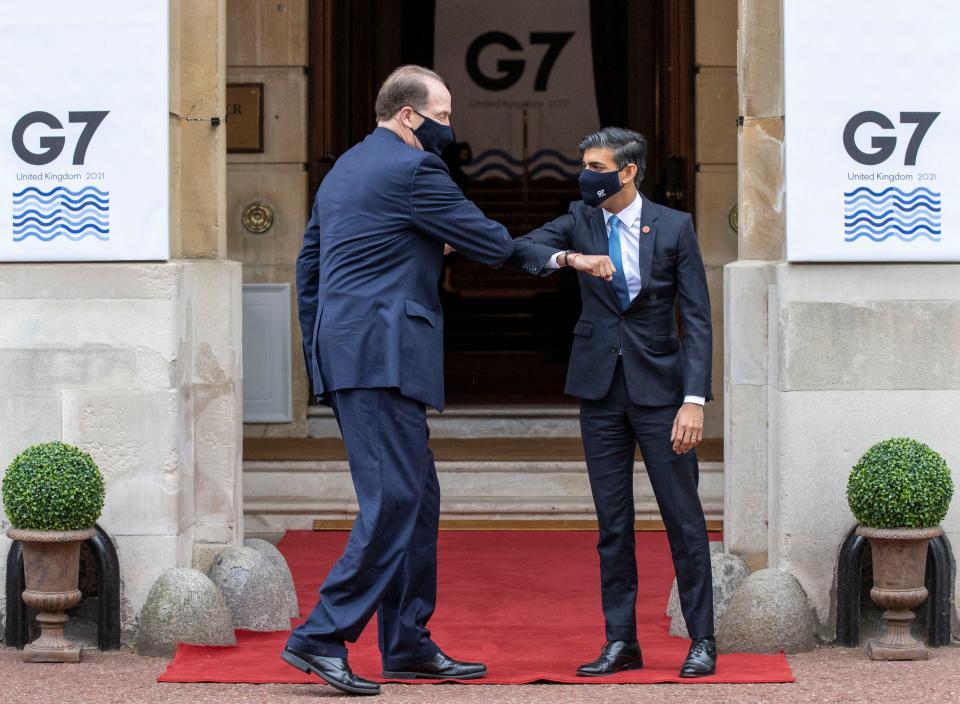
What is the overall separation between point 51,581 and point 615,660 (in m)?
2.08

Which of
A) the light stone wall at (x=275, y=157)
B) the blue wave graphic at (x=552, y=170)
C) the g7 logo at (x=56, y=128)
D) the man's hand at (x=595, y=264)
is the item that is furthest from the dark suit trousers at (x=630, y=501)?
the blue wave graphic at (x=552, y=170)

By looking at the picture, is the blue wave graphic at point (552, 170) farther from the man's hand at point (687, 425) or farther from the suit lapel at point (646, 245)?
the man's hand at point (687, 425)

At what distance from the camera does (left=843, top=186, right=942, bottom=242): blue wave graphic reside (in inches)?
240

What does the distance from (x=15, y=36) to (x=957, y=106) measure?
3634mm

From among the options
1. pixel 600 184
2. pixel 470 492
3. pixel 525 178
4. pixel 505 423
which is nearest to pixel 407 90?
pixel 600 184

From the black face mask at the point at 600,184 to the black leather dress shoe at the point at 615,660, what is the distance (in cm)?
157

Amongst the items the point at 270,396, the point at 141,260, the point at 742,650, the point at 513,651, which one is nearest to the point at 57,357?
the point at 141,260

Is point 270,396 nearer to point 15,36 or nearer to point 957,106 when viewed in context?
point 15,36

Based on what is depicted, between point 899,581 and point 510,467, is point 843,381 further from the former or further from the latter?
point 510,467

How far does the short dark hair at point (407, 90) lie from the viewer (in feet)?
17.7

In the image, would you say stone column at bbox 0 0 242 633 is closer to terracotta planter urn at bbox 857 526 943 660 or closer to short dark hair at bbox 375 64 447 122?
short dark hair at bbox 375 64 447 122

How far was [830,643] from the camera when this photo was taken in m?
6.14

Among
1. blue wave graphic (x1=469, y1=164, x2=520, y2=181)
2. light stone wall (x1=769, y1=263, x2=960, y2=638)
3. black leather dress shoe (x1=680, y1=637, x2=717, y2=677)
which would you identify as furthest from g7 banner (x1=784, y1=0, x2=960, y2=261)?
blue wave graphic (x1=469, y1=164, x2=520, y2=181)

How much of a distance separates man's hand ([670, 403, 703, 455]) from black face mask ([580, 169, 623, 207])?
776 mm
